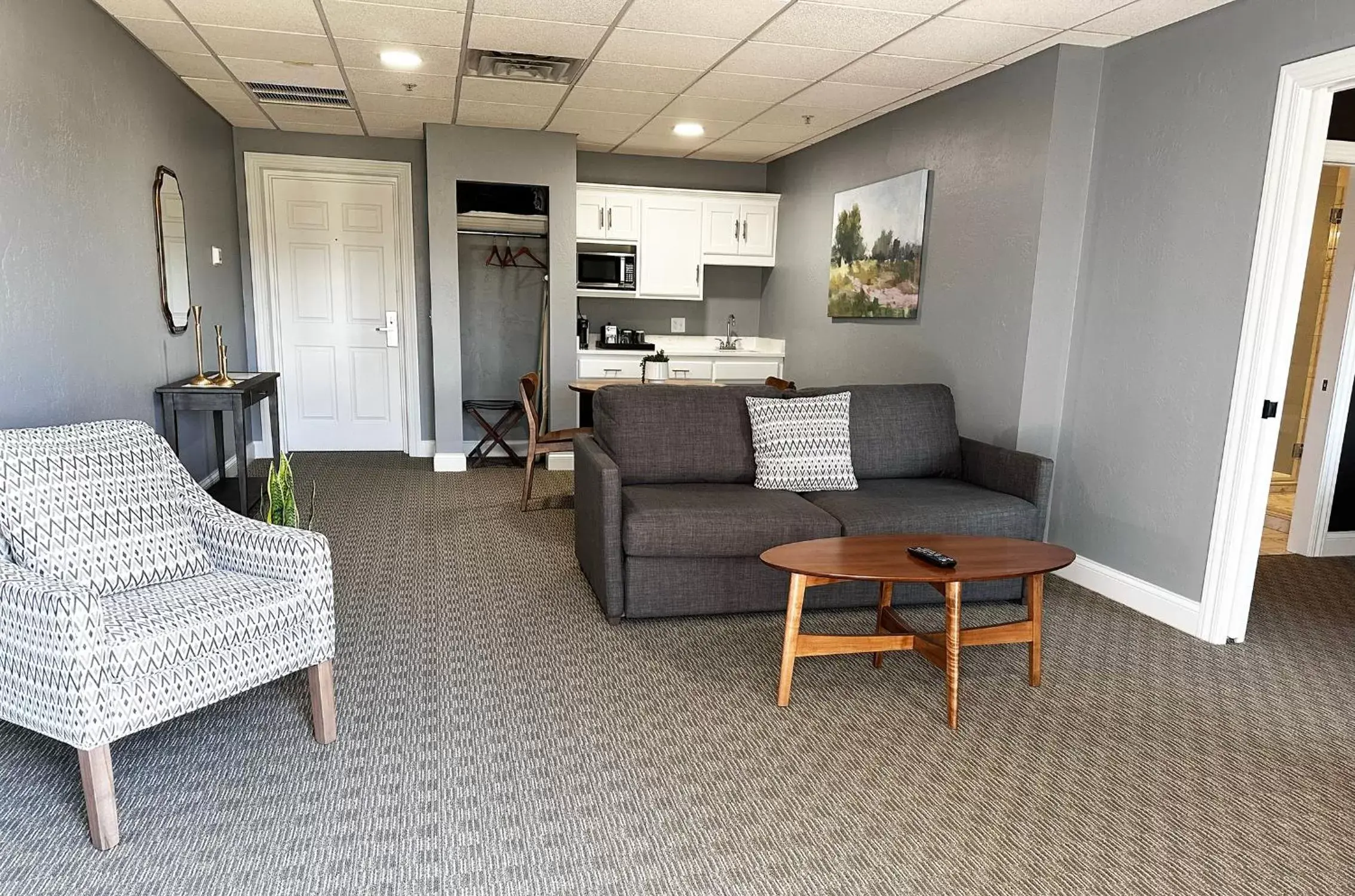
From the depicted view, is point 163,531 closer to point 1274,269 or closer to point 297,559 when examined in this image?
point 297,559

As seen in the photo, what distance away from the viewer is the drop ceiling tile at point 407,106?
16.1 feet

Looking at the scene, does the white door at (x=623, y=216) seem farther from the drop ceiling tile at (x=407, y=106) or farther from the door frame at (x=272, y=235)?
the door frame at (x=272, y=235)

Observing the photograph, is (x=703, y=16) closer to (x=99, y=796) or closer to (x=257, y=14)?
(x=257, y=14)

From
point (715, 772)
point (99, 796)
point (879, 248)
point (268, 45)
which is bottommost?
point (715, 772)

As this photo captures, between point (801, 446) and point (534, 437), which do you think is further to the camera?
point (534, 437)

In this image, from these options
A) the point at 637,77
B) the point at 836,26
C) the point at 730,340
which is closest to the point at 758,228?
the point at 730,340

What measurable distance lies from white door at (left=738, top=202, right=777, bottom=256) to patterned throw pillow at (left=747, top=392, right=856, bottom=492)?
3.27 m

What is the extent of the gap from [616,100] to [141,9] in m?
2.36

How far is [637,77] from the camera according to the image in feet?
14.2

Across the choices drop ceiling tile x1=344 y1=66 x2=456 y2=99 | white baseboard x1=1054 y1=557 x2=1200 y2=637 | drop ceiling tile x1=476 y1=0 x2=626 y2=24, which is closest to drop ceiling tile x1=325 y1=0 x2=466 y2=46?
drop ceiling tile x1=476 y1=0 x2=626 y2=24

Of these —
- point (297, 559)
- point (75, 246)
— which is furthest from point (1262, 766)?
point (75, 246)

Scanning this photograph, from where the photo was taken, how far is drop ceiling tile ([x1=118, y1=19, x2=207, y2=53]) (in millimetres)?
3625

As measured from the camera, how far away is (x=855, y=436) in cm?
392

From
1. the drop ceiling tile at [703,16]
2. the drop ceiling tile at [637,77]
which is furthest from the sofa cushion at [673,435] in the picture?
the drop ceiling tile at [637,77]
